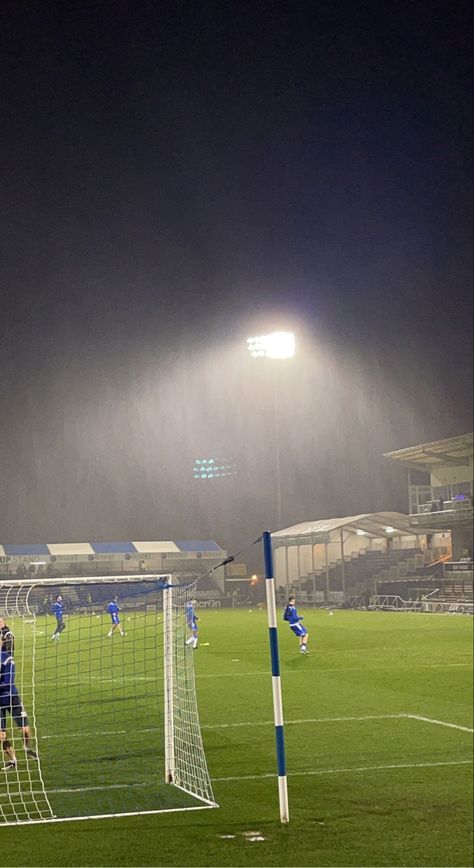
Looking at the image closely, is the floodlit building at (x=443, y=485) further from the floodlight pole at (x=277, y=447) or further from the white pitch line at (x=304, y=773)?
the white pitch line at (x=304, y=773)

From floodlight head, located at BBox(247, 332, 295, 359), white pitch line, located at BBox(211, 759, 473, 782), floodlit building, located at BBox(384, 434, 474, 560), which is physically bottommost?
white pitch line, located at BBox(211, 759, 473, 782)

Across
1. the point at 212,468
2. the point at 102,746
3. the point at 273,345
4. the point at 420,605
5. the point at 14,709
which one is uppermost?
the point at 273,345

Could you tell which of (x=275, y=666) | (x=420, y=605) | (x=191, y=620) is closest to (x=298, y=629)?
(x=191, y=620)

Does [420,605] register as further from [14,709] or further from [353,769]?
[14,709]

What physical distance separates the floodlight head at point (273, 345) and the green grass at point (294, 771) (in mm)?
5844

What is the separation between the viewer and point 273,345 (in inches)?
707

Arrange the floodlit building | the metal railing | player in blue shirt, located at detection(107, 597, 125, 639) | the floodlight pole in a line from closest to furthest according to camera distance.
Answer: player in blue shirt, located at detection(107, 597, 125, 639)
the floodlight pole
the metal railing
the floodlit building

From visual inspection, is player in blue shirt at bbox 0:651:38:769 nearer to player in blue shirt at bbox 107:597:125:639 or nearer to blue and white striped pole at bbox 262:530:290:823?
blue and white striped pole at bbox 262:530:290:823

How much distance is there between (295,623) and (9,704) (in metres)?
10.4

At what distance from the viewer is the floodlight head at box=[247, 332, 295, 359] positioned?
17562mm

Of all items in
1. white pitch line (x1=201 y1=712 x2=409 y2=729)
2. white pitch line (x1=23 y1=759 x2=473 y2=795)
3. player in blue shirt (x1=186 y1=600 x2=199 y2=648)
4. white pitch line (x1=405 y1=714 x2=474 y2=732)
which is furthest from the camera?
white pitch line (x1=201 y1=712 x2=409 y2=729)

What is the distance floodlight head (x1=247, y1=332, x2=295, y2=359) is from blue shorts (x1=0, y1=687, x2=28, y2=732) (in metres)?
11.1

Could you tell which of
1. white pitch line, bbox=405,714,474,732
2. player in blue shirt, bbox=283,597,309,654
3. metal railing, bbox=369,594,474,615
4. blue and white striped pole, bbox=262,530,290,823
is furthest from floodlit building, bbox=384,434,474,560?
blue and white striped pole, bbox=262,530,290,823

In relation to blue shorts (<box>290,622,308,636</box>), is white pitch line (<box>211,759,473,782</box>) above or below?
above
